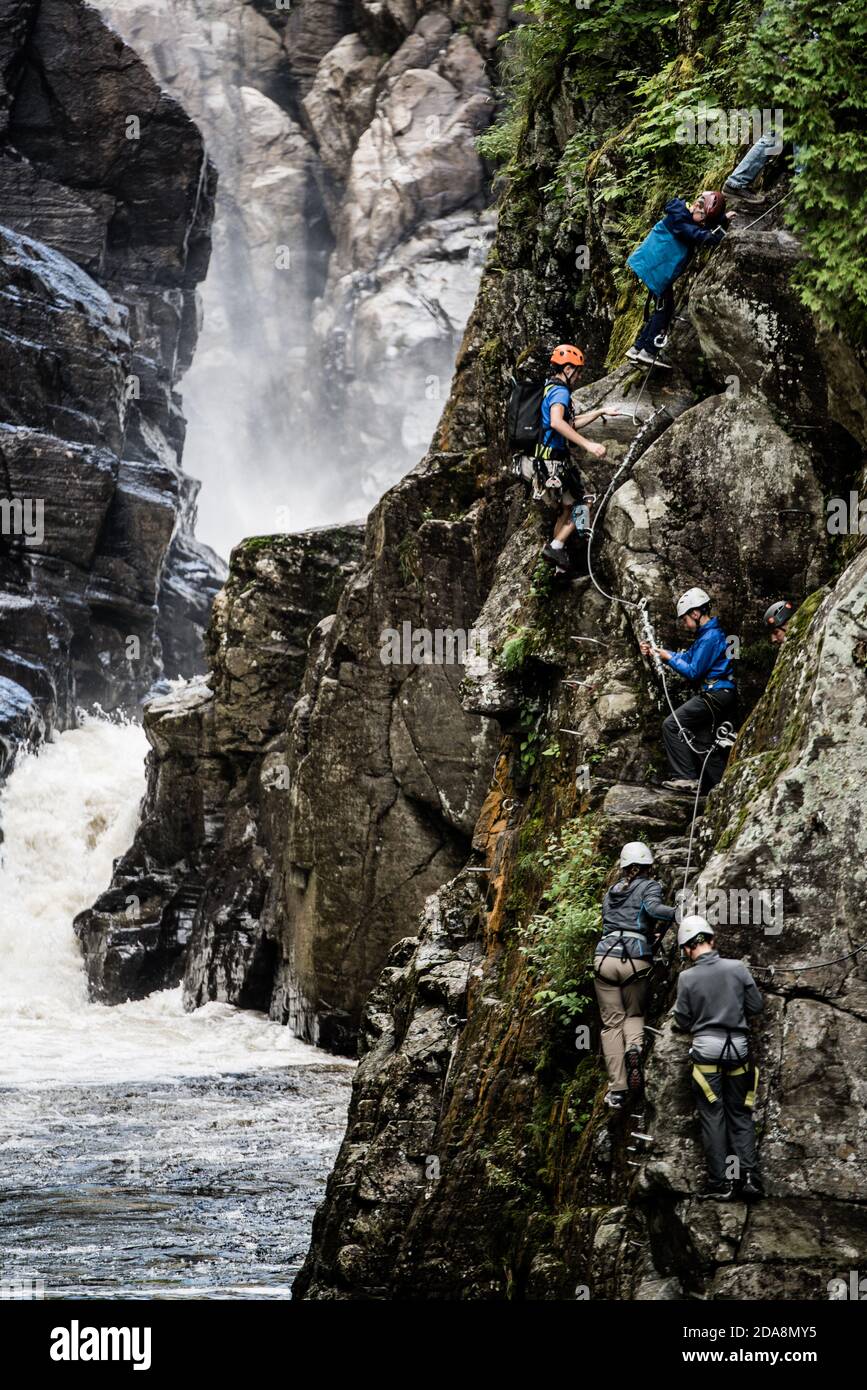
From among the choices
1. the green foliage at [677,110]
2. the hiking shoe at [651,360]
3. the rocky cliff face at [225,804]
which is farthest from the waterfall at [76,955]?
the hiking shoe at [651,360]

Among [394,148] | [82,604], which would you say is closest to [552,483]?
[82,604]

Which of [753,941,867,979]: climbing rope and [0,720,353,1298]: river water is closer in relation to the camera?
[753,941,867,979]: climbing rope

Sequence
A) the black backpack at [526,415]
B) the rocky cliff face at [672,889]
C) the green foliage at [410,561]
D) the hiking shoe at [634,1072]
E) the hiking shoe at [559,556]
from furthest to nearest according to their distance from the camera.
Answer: the green foliage at [410,561], the black backpack at [526,415], the hiking shoe at [559,556], the hiking shoe at [634,1072], the rocky cliff face at [672,889]

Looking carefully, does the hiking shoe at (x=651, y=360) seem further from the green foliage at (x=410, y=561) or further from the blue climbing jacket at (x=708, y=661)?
the green foliage at (x=410, y=561)

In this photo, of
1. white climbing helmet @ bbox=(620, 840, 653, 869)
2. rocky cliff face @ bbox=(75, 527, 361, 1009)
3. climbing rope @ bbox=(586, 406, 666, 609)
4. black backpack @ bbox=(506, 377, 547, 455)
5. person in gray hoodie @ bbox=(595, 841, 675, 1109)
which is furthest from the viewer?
rocky cliff face @ bbox=(75, 527, 361, 1009)

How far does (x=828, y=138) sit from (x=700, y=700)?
4408mm

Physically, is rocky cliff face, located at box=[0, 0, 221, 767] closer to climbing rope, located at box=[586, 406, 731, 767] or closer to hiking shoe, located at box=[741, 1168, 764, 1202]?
climbing rope, located at box=[586, 406, 731, 767]

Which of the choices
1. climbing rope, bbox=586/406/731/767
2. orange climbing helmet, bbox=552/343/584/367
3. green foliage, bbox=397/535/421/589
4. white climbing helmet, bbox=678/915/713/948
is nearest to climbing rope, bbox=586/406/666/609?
climbing rope, bbox=586/406/731/767

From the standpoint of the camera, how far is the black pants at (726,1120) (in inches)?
363

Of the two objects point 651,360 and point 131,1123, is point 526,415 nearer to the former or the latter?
point 651,360

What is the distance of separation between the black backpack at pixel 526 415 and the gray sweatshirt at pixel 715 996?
251 inches

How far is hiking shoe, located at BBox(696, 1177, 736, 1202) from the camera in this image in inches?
363

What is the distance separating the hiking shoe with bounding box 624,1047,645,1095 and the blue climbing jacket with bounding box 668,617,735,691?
323cm

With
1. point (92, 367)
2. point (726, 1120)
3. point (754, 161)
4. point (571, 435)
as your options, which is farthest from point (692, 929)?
point (92, 367)
